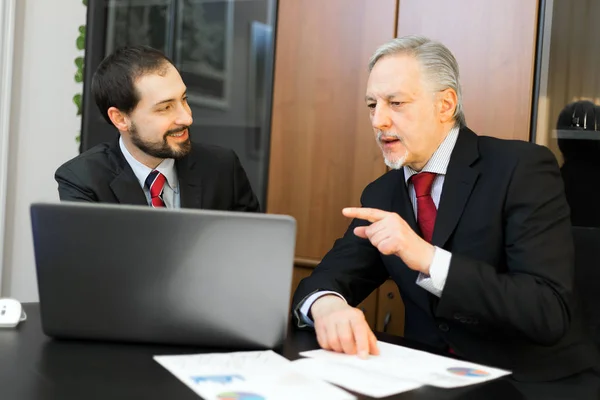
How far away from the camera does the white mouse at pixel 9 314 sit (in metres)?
1.48

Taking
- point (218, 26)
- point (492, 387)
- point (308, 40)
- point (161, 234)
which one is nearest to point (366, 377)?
point (492, 387)

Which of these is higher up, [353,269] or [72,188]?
[72,188]

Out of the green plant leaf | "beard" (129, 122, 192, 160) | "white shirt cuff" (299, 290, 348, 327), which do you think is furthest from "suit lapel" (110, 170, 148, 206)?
the green plant leaf

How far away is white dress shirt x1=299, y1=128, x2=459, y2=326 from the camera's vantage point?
4.82ft

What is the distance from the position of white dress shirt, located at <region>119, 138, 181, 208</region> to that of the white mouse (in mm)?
778

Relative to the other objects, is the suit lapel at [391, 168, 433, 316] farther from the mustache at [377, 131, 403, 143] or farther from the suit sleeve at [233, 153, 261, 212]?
the suit sleeve at [233, 153, 261, 212]

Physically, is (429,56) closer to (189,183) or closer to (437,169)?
(437,169)

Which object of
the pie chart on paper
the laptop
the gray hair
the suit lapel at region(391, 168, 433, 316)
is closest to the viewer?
the pie chart on paper

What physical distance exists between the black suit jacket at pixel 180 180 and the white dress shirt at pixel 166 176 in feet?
0.08

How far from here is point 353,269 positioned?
5.98ft

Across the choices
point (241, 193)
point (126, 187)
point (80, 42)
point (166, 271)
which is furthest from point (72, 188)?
point (80, 42)

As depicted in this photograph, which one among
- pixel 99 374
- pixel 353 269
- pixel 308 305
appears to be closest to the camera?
pixel 99 374

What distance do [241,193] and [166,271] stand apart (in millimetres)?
1241

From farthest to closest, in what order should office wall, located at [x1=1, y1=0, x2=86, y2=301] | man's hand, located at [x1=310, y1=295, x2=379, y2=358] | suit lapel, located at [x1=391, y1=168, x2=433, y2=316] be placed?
office wall, located at [x1=1, y1=0, x2=86, y2=301] → suit lapel, located at [x1=391, y1=168, x2=433, y2=316] → man's hand, located at [x1=310, y1=295, x2=379, y2=358]
